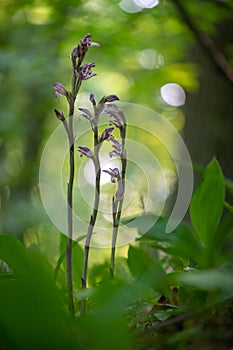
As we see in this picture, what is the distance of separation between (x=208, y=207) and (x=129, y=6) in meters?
1.54

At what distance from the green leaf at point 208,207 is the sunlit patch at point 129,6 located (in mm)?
1437

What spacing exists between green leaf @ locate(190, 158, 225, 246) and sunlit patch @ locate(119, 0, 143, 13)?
4.71ft

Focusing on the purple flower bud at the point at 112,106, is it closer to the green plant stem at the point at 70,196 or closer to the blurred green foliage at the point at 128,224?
the green plant stem at the point at 70,196

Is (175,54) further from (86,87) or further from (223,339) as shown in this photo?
(223,339)

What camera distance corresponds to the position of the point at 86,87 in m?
2.73

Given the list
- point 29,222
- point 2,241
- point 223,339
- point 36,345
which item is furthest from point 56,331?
point 29,222

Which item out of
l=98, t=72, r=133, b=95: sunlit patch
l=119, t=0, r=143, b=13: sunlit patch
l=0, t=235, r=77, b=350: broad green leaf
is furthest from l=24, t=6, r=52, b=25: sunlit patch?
l=0, t=235, r=77, b=350: broad green leaf

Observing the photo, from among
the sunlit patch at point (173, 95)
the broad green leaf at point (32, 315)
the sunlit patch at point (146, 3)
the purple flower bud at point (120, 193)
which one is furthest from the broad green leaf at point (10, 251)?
the sunlit patch at point (173, 95)

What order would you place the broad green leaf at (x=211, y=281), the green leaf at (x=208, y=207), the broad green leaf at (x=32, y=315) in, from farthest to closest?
the green leaf at (x=208, y=207) → the broad green leaf at (x=211, y=281) → the broad green leaf at (x=32, y=315)

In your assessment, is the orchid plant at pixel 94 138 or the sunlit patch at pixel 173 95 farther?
the sunlit patch at pixel 173 95

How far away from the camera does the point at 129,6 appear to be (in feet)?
6.85

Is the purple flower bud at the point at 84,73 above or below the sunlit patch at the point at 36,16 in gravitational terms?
above

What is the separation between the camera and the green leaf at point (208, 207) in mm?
822

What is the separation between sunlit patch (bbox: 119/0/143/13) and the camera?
2049mm
